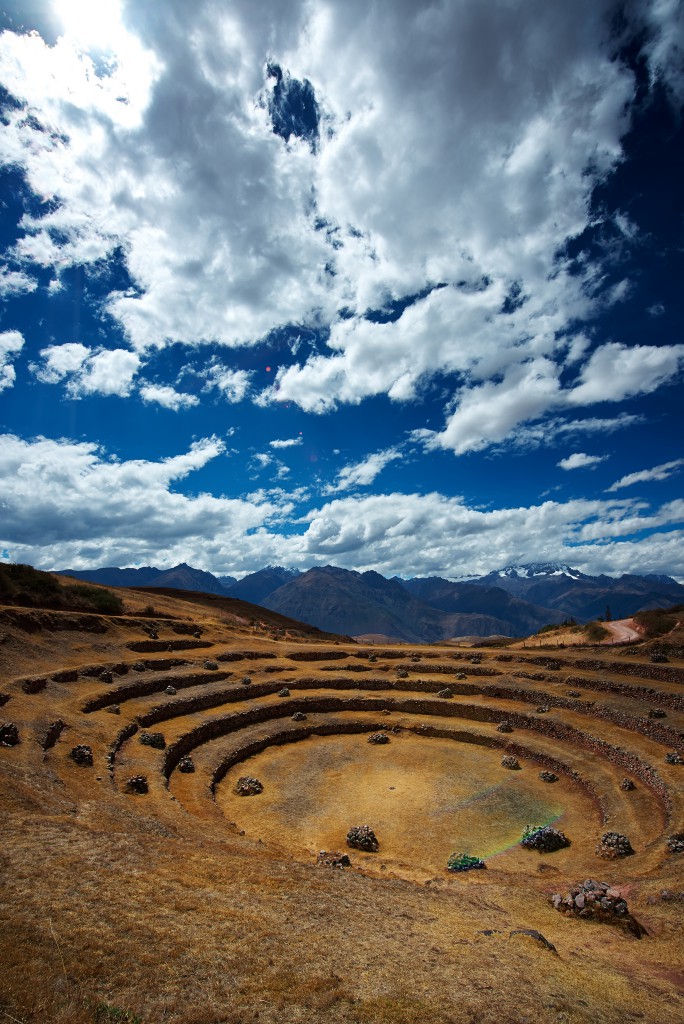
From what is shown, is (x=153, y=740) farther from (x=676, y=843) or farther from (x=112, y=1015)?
(x=676, y=843)

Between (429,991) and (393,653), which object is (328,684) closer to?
(393,653)

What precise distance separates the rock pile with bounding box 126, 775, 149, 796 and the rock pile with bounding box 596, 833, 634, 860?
2150 cm

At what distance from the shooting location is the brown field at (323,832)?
26.2 feet

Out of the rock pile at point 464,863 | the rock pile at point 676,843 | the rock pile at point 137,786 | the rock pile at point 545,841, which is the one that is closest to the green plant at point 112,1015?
the rock pile at point 464,863

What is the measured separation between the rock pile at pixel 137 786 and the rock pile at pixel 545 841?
18.7 meters

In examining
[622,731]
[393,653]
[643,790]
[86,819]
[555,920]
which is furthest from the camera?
[393,653]

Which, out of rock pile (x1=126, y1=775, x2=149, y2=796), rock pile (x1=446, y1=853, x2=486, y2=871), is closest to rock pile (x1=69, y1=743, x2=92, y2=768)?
rock pile (x1=126, y1=775, x2=149, y2=796)

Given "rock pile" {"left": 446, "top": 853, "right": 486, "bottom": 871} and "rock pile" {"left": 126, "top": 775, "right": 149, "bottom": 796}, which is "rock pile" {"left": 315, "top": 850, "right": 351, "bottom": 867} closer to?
"rock pile" {"left": 446, "top": 853, "right": 486, "bottom": 871}

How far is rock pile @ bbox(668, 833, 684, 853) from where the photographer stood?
18.6 metres

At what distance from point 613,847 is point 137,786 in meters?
22.3

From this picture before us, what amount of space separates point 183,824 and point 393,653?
43202 millimetres

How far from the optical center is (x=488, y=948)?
10.6 metres

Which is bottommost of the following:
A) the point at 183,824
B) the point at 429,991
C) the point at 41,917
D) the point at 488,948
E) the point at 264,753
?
the point at 264,753

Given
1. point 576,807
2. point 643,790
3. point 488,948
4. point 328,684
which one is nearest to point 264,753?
point 328,684
